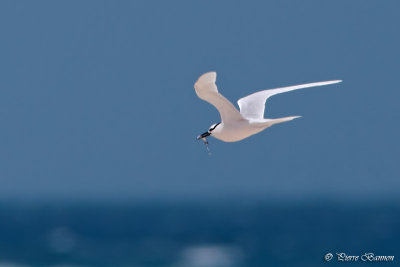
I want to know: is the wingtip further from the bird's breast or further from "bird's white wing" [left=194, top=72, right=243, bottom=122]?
the bird's breast

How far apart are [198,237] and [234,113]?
136 feet

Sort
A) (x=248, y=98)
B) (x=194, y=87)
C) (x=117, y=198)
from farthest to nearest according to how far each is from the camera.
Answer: (x=117, y=198) → (x=248, y=98) → (x=194, y=87)

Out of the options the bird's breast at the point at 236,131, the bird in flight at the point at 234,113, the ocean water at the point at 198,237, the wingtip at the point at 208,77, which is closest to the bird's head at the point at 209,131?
the bird in flight at the point at 234,113

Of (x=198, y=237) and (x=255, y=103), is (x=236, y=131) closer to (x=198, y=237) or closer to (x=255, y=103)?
(x=255, y=103)

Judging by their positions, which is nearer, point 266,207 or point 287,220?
point 287,220

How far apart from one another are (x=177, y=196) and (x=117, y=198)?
33.0ft

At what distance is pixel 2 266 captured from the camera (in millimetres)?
40719

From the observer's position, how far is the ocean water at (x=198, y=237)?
4412 cm

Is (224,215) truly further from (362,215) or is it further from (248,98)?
(248,98)

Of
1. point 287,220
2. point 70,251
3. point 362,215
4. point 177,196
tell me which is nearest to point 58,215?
point 287,220

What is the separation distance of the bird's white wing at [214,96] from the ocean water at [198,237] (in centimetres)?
2628

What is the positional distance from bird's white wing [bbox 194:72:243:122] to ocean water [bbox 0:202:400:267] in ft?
86.2

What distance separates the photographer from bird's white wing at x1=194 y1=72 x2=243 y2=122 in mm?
14164

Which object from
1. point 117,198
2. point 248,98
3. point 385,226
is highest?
point 117,198
